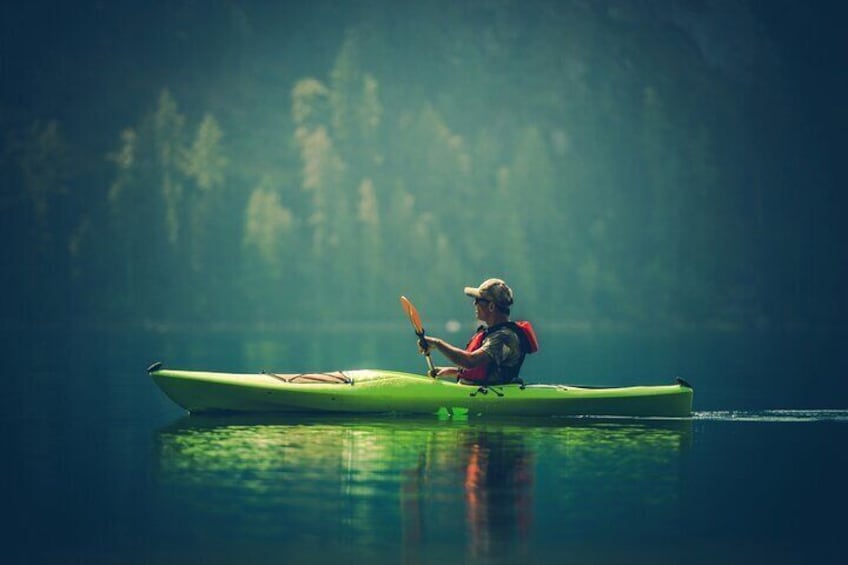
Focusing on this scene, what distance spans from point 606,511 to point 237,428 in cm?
571

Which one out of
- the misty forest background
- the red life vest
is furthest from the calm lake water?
the misty forest background

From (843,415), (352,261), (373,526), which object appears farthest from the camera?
(352,261)

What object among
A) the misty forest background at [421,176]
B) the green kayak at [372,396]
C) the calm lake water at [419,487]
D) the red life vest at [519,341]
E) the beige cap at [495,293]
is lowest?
the calm lake water at [419,487]

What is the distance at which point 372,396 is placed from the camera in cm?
1556

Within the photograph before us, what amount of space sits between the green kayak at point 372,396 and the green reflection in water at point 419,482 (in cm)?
21

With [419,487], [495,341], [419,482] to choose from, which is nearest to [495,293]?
[495,341]

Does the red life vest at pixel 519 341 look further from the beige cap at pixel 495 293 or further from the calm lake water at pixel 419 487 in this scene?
the calm lake water at pixel 419 487

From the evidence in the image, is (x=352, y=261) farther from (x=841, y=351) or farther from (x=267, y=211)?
(x=841, y=351)

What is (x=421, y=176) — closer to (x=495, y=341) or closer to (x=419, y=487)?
(x=495, y=341)

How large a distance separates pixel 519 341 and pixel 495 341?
0.32 meters

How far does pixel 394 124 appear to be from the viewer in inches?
4592

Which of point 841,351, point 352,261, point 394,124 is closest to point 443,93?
point 394,124

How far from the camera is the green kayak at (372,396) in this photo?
50.8ft

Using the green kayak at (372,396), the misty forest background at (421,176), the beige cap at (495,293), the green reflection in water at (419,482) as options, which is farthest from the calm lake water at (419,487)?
the misty forest background at (421,176)
